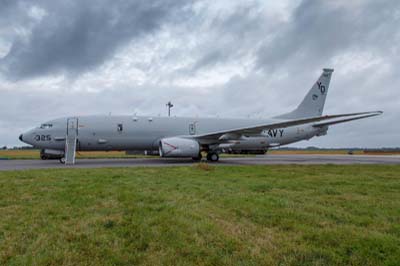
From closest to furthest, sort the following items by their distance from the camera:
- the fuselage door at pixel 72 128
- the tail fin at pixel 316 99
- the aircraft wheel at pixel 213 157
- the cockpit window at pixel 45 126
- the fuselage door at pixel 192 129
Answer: the cockpit window at pixel 45 126 → the fuselage door at pixel 72 128 → the aircraft wheel at pixel 213 157 → the fuselage door at pixel 192 129 → the tail fin at pixel 316 99

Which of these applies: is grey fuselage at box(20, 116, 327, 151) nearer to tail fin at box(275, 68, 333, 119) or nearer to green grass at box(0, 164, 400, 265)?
tail fin at box(275, 68, 333, 119)

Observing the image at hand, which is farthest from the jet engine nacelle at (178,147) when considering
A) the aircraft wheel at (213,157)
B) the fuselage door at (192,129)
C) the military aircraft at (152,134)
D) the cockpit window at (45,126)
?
the cockpit window at (45,126)

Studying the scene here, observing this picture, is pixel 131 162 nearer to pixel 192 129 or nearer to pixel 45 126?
pixel 192 129

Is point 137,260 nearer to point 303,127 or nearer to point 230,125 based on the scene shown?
point 230,125

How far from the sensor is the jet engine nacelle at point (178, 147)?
16.2 meters

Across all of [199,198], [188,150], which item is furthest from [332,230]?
[188,150]

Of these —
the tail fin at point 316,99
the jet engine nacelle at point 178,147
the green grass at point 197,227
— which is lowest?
the green grass at point 197,227

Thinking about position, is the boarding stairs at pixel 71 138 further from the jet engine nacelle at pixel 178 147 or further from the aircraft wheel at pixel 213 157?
the aircraft wheel at pixel 213 157

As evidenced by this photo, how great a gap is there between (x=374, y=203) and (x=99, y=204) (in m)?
4.83

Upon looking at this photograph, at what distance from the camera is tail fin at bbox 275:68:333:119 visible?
22.8 meters

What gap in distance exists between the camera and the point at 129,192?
19.2ft

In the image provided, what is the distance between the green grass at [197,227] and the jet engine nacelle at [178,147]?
32.9 ft

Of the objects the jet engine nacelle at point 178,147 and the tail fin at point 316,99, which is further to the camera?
the tail fin at point 316,99

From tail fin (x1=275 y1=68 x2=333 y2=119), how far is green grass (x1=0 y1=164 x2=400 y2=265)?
689 inches
